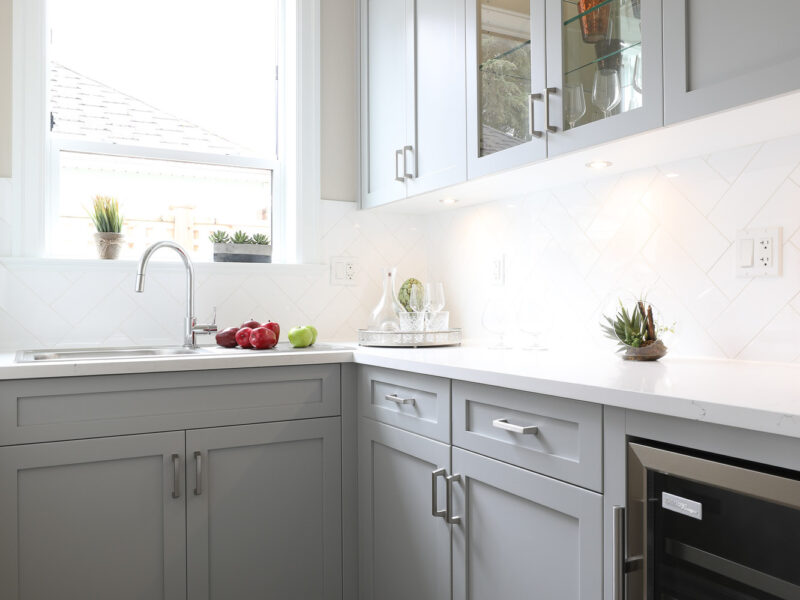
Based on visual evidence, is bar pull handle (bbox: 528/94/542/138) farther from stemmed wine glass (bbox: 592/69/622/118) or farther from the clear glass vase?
the clear glass vase

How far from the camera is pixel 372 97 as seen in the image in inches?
99.3

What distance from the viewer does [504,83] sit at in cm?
176

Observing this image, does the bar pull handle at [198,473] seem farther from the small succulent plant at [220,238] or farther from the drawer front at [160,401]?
the small succulent plant at [220,238]

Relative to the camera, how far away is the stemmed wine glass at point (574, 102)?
1.52 m

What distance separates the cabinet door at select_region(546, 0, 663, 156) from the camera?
1330 millimetres

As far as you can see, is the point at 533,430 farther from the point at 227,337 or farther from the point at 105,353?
the point at 105,353

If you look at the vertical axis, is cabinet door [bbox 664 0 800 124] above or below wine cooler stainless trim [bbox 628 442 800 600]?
above

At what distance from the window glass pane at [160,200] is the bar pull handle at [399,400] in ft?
3.59

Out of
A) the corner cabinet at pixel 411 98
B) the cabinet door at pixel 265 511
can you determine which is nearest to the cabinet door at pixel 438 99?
the corner cabinet at pixel 411 98

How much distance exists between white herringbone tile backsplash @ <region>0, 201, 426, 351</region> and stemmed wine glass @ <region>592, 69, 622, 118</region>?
136 cm

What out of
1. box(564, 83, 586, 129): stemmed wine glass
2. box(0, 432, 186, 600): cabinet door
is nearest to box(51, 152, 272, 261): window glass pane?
box(0, 432, 186, 600): cabinet door

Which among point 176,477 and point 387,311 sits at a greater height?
point 387,311

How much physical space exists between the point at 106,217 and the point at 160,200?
0.28 m

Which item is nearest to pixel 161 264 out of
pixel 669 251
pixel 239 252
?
pixel 239 252
